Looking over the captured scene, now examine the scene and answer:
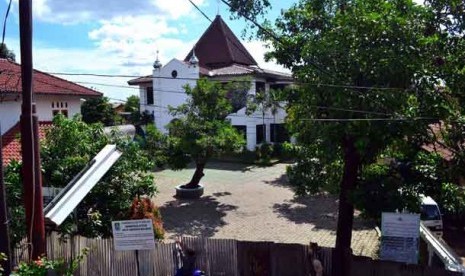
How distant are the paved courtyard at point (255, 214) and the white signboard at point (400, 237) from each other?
169 inches

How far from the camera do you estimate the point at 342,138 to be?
31.2 ft

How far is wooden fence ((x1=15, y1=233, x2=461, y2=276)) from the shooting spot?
1035 centimetres

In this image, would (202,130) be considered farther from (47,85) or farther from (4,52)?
(4,52)

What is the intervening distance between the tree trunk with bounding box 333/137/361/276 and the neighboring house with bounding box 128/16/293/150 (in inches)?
839

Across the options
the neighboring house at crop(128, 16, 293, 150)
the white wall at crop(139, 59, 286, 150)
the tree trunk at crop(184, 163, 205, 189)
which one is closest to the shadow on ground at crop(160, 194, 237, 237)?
the tree trunk at crop(184, 163, 205, 189)

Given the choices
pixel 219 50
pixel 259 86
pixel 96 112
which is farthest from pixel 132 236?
pixel 96 112

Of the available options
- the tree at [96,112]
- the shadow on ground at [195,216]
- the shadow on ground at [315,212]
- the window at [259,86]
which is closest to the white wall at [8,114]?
the shadow on ground at [195,216]

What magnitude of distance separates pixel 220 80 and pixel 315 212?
1569 centimetres

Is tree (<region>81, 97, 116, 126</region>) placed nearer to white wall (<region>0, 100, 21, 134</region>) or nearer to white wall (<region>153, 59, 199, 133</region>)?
white wall (<region>153, 59, 199, 133</region>)

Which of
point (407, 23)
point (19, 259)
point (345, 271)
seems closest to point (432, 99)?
point (407, 23)

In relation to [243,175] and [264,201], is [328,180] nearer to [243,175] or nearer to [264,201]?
[264,201]

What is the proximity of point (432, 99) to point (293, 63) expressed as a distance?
137 inches

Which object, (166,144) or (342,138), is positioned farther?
(166,144)

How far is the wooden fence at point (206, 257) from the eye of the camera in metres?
10.4
